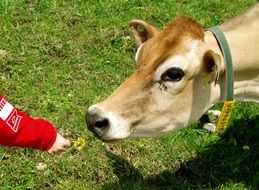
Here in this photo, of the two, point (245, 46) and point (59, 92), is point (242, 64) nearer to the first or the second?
point (245, 46)

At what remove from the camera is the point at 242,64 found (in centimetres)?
443

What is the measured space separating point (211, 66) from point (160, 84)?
0.38 meters

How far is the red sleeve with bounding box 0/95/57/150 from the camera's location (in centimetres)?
399

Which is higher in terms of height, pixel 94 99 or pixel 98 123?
pixel 98 123

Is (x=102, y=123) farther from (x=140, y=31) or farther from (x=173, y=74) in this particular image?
(x=140, y=31)

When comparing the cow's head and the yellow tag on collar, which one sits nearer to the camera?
the cow's head

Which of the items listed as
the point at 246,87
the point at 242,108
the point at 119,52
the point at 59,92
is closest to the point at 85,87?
the point at 59,92

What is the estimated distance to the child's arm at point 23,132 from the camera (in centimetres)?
400

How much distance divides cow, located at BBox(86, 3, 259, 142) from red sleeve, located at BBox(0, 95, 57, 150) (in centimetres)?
43

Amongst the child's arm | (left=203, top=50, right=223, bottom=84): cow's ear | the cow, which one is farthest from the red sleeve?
(left=203, top=50, right=223, bottom=84): cow's ear

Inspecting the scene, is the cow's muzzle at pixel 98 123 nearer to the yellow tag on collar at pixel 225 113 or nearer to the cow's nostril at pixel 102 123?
the cow's nostril at pixel 102 123

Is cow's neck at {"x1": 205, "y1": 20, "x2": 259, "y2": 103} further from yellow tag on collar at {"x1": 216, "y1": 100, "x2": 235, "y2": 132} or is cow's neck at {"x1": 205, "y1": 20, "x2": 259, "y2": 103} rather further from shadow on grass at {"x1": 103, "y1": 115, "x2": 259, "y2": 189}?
shadow on grass at {"x1": 103, "y1": 115, "x2": 259, "y2": 189}

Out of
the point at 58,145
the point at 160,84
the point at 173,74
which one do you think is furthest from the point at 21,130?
the point at 173,74

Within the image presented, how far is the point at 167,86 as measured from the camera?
159 inches
